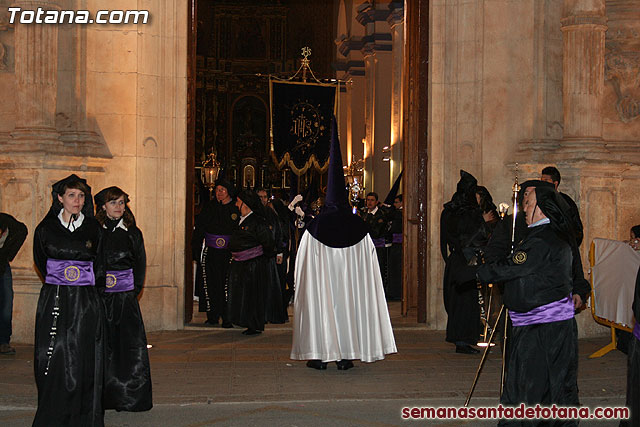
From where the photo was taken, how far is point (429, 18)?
12156 mm

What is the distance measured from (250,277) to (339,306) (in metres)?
2.63

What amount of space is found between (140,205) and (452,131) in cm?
425

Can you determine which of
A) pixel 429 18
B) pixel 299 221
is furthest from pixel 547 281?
pixel 299 221

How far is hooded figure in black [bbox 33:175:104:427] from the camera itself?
6.26m

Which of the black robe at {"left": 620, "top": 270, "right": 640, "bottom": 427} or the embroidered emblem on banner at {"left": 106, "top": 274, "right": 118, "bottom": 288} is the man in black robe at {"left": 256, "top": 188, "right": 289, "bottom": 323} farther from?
the black robe at {"left": 620, "top": 270, "right": 640, "bottom": 427}

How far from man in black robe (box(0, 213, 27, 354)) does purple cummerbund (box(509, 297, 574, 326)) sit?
19.4ft

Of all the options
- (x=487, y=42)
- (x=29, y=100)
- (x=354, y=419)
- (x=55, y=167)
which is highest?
(x=487, y=42)

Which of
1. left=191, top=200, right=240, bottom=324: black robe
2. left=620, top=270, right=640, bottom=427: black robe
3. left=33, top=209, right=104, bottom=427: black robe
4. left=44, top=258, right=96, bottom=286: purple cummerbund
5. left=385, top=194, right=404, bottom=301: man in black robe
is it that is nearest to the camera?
left=620, top=270, right=640, bottom=427: black robe

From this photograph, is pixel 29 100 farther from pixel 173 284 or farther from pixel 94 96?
pixel 173 284

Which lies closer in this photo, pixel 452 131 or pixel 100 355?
pixel 100 355

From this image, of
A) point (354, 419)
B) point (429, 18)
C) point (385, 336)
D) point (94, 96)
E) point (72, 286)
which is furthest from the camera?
point (429, 18)

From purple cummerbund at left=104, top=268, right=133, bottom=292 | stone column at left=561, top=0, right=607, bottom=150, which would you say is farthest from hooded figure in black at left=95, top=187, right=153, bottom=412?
stone column at left=561, top=0, right=607, bottom=150

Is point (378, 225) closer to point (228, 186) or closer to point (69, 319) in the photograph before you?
point (228, 186)

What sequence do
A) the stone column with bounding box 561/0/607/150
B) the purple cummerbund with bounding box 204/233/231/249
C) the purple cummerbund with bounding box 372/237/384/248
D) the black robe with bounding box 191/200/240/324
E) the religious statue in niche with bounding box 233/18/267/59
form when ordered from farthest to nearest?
the religious statue in niche with bounding box 233/18/267/59
the purple cummerbund with bounding box 372/237/384/248
the purple cummerbund with bounding box 204/233/231/249
the black robe with bounding box 191/200/240/324
the stone column with bounding box 561/0/607/150
